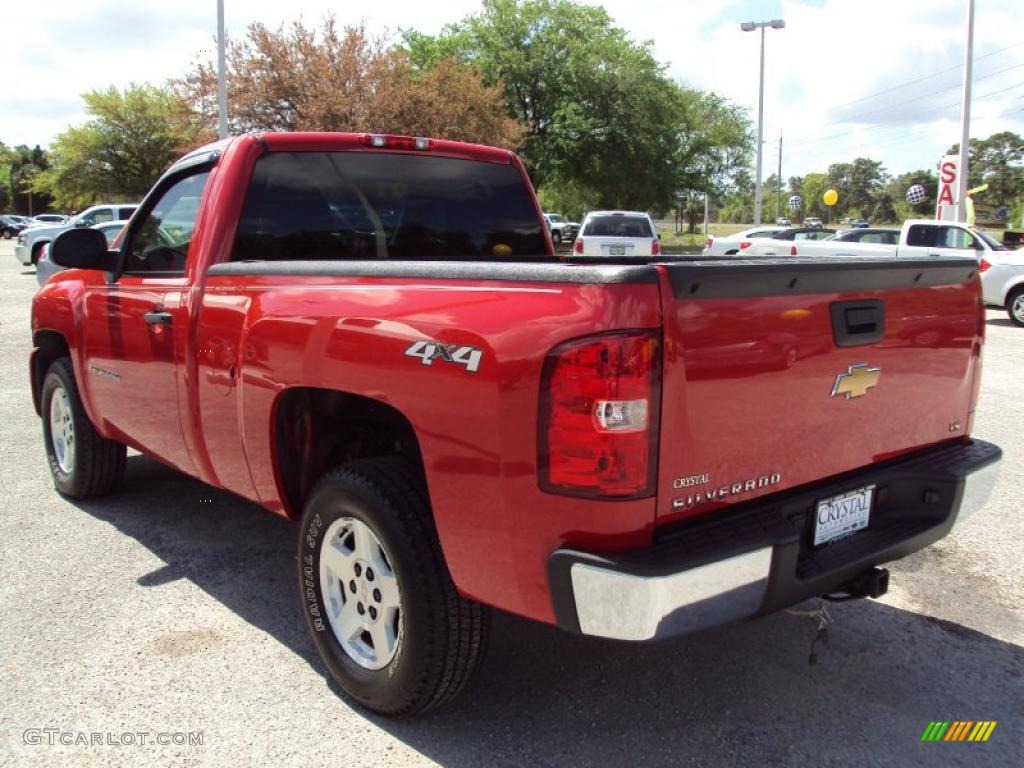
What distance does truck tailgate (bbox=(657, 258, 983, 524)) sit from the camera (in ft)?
7.32

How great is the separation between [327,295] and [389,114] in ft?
73.4

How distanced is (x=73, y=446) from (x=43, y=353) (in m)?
0.68

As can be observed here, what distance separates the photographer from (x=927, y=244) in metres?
16.3

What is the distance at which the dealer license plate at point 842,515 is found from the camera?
2645 mm

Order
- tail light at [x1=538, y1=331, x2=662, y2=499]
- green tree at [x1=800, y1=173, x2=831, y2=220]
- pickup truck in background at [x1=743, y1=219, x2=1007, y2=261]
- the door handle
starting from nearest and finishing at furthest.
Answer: tail light at [x1=538, y1=331, x2=662, y2=499], the door handle, pickup truck in background at [x1=743, y1=219, x2=1007, y2=261], green tree at [x1=800, y1=173, x2=831, y2=220]

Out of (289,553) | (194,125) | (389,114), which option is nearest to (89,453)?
(289,553)

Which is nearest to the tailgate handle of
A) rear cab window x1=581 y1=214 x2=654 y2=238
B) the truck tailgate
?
the truck tailgate

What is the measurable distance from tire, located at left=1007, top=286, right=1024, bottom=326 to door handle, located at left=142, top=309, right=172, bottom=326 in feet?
47.5

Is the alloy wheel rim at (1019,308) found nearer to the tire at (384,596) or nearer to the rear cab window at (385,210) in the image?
the rear cab window at (385,210)

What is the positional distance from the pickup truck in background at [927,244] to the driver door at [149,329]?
499 inches

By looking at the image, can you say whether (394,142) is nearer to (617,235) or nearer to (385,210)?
(385,210)

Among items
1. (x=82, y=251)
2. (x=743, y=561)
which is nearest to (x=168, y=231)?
(x=82, y=251)

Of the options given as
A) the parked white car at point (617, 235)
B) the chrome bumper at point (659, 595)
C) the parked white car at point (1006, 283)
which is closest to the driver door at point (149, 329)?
the chrome bumper at point (659, 595)

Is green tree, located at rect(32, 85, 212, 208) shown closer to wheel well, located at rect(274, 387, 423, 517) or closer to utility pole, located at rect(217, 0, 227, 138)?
utility pole, located at rect(217, 0, 227, 138)
